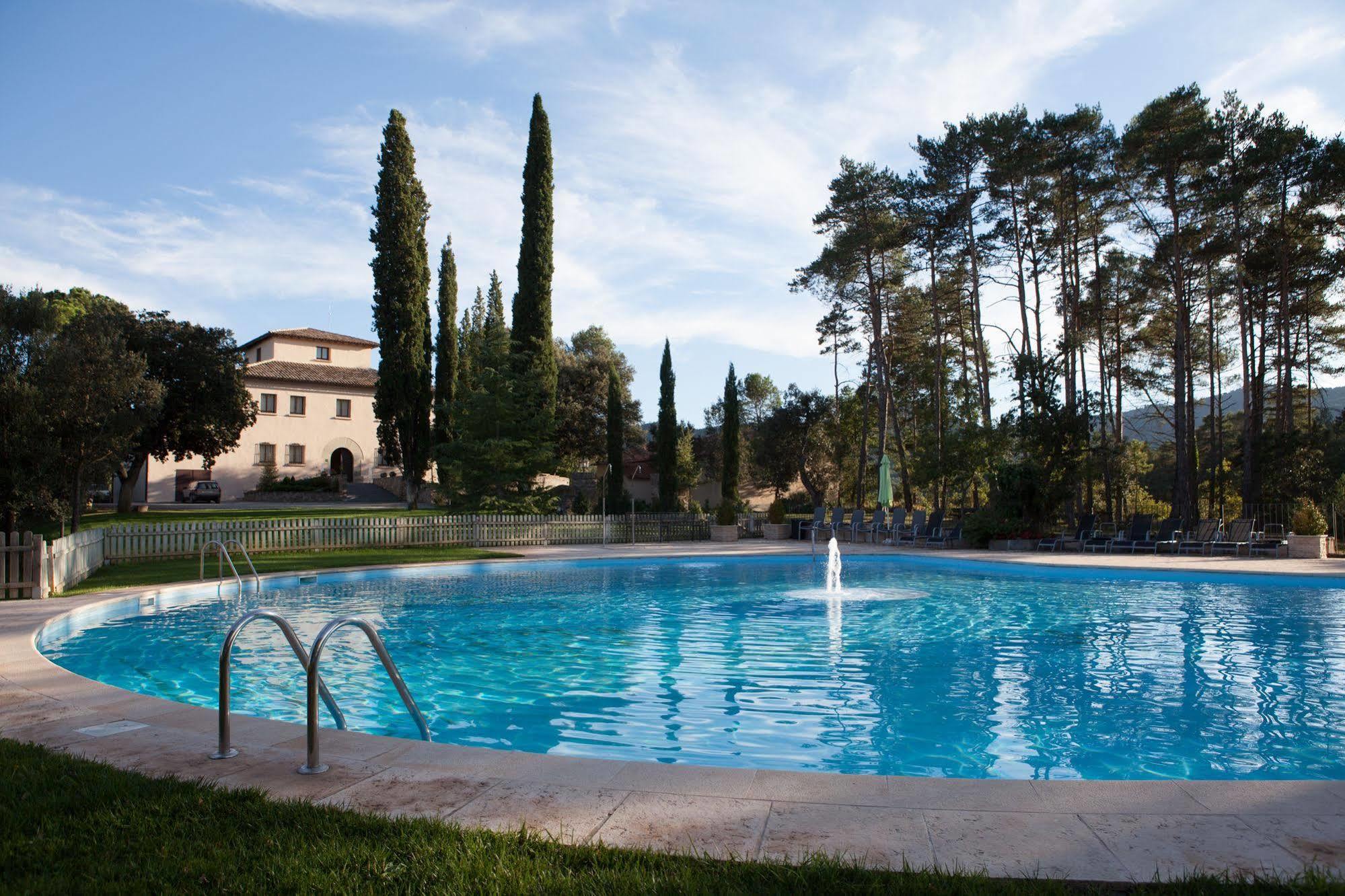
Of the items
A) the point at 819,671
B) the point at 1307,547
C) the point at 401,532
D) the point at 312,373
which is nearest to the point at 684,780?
the point at 819,671

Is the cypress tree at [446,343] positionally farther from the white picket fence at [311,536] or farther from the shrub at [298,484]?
the white picket fence at [311,536]

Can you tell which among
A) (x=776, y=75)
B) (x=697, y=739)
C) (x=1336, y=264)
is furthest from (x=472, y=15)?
(x=1336, y=264)

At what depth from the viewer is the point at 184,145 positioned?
15102mm

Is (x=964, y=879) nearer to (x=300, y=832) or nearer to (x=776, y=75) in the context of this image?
(x=300, y=832)

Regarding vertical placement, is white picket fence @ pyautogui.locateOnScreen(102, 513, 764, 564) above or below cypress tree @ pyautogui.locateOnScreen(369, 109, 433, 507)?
below

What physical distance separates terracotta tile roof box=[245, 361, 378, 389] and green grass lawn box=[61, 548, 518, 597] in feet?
76.4

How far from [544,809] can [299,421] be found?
4293 centimetres

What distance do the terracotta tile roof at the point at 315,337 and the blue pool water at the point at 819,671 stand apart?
115 feet

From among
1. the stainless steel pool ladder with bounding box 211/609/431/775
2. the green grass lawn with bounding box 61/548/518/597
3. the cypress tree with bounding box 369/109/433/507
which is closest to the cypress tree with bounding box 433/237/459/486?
the cypress tree with bounding box 369/109/433/507

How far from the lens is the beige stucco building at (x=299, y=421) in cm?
3969

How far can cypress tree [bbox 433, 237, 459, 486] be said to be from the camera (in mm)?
33750

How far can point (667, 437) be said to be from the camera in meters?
30.8

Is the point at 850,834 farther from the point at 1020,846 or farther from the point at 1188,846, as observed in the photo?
the point at 1188,846

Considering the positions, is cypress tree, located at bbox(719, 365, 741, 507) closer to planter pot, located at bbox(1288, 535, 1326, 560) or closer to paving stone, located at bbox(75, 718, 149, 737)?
planter pot, located at bbox(1288, 535, 1326, 560)
